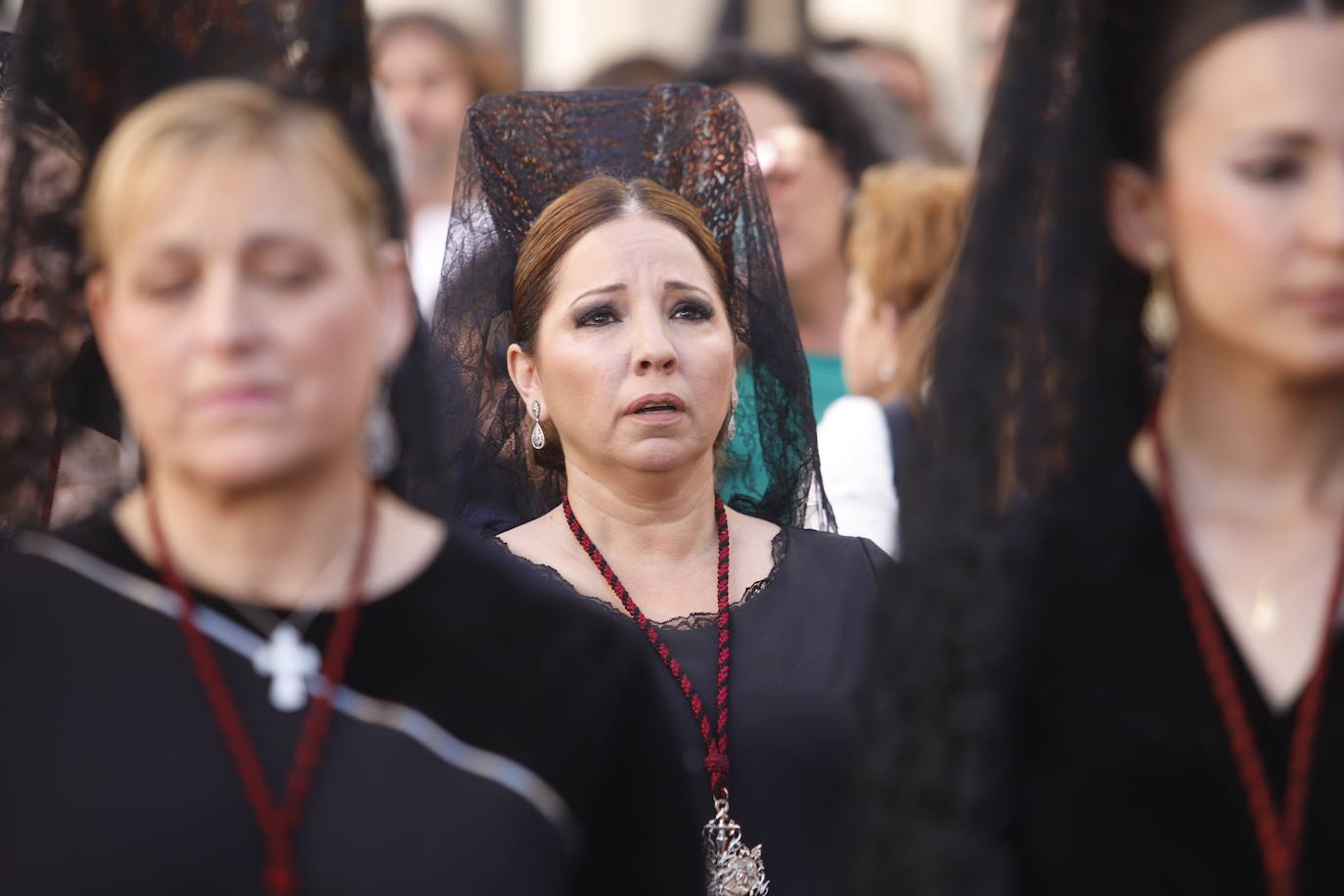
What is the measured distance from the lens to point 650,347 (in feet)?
12.9

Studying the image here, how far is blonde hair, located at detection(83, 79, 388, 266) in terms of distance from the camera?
2.39 meters

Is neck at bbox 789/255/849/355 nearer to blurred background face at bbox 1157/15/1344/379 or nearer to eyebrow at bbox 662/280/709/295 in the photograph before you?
eyebrow at bbox 662/280/709/295

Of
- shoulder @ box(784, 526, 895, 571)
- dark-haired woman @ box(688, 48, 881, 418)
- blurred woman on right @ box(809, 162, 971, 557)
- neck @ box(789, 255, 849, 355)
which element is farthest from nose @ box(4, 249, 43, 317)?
neck @ box(789, 255, 849, 355)

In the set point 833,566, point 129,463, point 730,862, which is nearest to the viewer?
point 129,463

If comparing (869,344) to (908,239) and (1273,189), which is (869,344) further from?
(1273,189)

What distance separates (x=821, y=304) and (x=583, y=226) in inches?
92.5

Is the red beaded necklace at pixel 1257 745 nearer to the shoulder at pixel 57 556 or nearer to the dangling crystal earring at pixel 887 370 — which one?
the shoulder at pixel 57 556

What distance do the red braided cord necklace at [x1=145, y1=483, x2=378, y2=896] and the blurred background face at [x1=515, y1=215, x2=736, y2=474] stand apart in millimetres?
1489

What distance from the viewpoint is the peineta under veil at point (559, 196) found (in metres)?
4.25

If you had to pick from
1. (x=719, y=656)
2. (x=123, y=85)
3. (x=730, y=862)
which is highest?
(x=123, y=85)

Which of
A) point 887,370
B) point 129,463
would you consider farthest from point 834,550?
point 129,463

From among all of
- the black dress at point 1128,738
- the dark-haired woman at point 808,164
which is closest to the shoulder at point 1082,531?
the black dress at point 1128,738

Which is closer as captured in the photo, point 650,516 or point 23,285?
point 23,285

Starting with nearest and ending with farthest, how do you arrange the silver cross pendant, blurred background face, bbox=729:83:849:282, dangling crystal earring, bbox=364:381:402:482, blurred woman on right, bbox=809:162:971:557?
the silver cross pendant → dangling crystal earring, bbox=364:381:402:482 → blurred woman on right, bbox=809:162:971:557 → blurred background face, bbox=729:83:849:282
